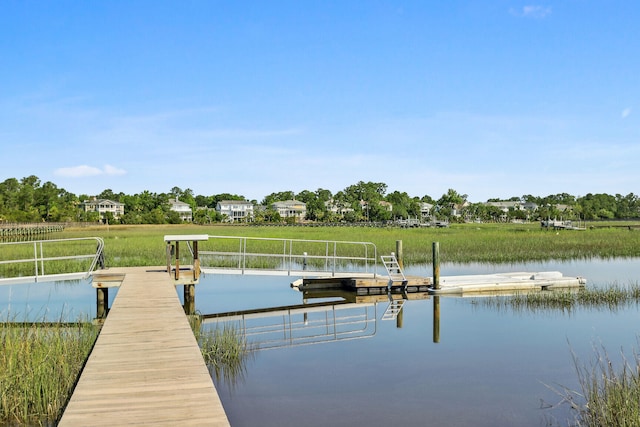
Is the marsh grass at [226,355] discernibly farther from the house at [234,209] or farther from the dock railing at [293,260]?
the house at [234,209]

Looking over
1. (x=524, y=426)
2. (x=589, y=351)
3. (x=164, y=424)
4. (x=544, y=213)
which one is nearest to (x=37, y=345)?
(x=164, y=424)

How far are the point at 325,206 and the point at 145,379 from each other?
144436 mm

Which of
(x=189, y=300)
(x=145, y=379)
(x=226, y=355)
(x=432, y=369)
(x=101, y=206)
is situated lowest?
(x=432, y=369)

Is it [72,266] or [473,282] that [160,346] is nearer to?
[473,282]

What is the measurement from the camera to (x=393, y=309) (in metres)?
19.1

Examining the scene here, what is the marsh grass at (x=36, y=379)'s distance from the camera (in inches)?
323

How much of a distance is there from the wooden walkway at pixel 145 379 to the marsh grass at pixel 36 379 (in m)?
0.77

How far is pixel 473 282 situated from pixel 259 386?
14.1m

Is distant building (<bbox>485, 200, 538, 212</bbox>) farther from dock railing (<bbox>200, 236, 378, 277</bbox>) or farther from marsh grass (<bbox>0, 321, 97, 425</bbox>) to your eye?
marsh grass (<bbox>0, 321, 97, 425</bbox>)

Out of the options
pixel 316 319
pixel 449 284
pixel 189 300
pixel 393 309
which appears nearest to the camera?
pixel 316 319

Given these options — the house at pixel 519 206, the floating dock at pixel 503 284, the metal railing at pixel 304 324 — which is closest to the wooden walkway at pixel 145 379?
the metal railing at pixel 304 324

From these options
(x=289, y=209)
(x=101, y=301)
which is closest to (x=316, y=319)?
(x=101, y=301)

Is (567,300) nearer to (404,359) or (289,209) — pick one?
(404,359)

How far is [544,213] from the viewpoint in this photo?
149625 millimetres
